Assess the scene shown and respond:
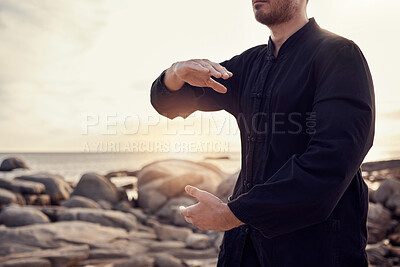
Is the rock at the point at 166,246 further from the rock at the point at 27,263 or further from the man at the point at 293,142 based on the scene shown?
the man at the point at 293,142

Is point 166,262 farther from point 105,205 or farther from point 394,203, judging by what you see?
point 394,203

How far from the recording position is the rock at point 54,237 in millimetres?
5832

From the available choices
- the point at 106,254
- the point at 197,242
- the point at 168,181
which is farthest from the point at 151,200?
the point at 106,254

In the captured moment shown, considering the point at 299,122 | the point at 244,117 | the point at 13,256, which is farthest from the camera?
the point at 13,256

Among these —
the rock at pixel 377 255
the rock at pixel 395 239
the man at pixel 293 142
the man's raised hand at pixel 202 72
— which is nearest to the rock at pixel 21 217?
the rock at pixel 377 255

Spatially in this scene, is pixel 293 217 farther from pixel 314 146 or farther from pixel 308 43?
pixel 308 43

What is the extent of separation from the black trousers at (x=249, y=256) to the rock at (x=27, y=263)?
12.8 feet

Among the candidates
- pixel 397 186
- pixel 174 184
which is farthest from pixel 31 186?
pixel 397 186

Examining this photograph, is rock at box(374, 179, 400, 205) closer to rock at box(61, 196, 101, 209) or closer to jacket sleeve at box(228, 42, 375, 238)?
rock at box(61, 196, 101, 209)

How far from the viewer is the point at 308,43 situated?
1888mm

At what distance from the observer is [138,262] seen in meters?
5.30

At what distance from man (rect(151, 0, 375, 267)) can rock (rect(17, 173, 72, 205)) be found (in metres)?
12.1

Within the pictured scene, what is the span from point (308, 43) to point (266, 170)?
627 millimetres

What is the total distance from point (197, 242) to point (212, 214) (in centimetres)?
523
